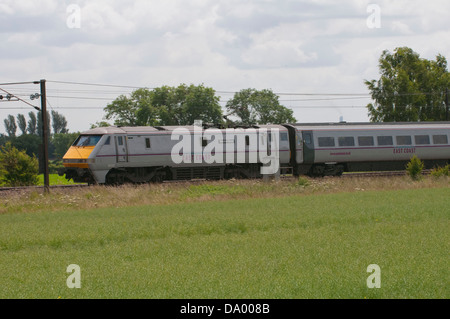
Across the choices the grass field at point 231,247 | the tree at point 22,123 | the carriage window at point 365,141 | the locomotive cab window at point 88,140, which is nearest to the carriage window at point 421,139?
the carriage window at point 365,141

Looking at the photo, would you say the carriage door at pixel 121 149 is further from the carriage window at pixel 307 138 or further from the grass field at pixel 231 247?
the carriage window at pixel 307 138

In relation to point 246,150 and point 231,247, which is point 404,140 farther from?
point 231,247

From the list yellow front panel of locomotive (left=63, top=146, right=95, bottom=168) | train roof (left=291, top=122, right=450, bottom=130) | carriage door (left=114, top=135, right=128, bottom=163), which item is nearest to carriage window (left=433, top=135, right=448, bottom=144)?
train roof (left=291, top=122, right=450, bottom=130)

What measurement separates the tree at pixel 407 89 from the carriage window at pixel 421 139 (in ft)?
72.9

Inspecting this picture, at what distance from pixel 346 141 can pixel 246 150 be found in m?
6.63

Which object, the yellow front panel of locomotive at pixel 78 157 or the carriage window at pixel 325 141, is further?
the carriage window at pixel 325 141

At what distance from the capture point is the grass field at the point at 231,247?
10.0m

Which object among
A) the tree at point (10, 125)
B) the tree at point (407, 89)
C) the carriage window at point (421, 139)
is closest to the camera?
the carriage window at point (421, 139)

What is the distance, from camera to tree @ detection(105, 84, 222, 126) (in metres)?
81.9

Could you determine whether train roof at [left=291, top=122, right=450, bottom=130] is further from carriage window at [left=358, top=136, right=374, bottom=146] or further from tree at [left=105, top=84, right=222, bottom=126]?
tree at [left=105, top=84, right=222, bottom=126]

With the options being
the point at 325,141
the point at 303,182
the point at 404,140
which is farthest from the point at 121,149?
the point at 404,140

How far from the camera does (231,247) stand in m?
14.1

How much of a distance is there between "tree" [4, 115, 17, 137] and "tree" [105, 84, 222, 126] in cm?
7647
